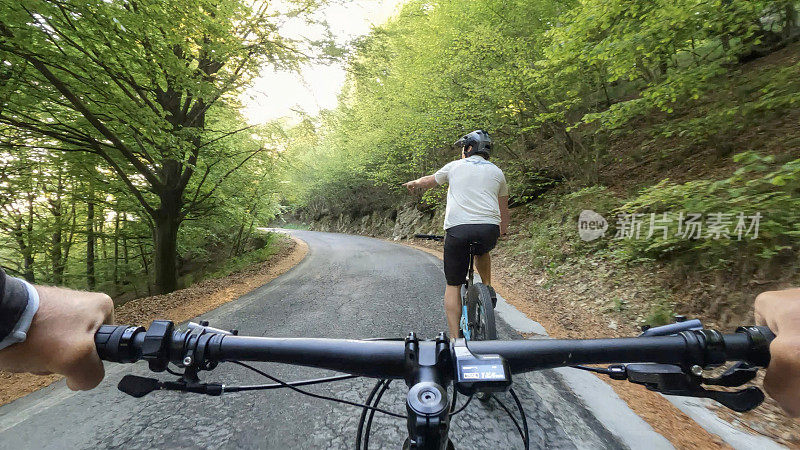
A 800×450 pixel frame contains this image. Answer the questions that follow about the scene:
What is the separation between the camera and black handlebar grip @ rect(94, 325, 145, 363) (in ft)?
2.53

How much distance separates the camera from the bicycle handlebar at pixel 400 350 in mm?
804

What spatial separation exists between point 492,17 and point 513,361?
1093 centimetres

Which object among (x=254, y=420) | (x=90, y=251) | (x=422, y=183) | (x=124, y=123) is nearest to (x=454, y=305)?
(x=422, y=183)

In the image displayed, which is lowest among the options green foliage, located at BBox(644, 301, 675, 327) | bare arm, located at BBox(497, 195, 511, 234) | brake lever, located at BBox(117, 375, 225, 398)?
green foliage, located at BBox(644, 301, 675, 327)

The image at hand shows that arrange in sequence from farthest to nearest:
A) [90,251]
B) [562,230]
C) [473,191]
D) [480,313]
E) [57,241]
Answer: [90,251] → [57,241] → [562,230] → [473,191] → [480,313]

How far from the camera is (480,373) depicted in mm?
698

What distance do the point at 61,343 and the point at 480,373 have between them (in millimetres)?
941

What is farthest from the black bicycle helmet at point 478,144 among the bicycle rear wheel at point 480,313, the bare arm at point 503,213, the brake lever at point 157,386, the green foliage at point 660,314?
the green foliage at point 660,314

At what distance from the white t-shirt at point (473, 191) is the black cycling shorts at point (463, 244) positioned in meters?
0.05

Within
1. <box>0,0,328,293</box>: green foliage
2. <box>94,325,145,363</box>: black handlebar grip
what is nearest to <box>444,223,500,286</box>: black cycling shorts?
<box>94,325,145,363</box>: black handlebar grip

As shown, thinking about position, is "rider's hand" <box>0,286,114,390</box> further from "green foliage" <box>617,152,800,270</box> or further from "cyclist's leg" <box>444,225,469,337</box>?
"green foliage" <box>617,152,800,270</box>

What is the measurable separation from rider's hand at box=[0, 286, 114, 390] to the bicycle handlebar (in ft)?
0.12

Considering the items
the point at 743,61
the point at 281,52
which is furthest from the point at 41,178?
the point at 743,61

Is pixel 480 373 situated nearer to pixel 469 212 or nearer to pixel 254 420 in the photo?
pixel 469 212
